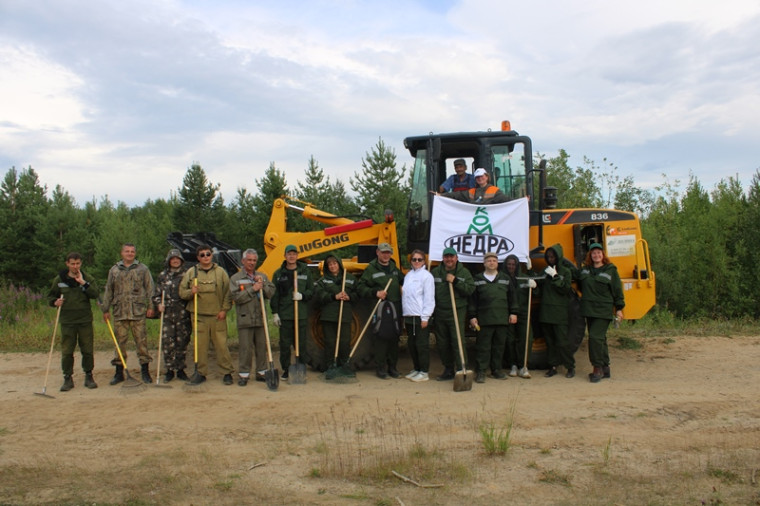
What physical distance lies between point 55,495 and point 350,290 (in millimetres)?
4464

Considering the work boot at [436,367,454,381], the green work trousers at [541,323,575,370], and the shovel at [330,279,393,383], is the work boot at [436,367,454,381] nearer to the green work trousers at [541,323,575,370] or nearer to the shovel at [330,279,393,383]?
the shovel at [330,279,393,383]

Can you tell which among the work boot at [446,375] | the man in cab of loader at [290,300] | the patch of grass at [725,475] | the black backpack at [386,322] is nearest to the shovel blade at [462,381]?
the work boot at [446,375]

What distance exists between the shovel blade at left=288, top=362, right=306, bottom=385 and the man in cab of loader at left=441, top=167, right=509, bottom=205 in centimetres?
313

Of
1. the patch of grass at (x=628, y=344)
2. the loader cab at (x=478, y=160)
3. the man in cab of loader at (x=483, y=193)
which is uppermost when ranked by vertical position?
the loader cab at (x=478, y=160)

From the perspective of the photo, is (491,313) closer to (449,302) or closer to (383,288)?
(449,302)

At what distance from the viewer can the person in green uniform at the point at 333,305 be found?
26.0ft

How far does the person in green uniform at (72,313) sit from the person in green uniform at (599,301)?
626cm

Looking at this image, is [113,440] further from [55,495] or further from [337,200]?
[337,200]

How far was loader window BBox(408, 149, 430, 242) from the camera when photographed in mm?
8609

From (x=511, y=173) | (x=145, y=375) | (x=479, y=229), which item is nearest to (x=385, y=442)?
(x=479, y=229)

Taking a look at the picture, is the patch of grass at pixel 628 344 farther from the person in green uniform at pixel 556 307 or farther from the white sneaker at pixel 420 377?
the white sneaker at pixel 420 377

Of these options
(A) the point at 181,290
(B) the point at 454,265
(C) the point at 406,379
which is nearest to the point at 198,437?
(A) the point at 181,290

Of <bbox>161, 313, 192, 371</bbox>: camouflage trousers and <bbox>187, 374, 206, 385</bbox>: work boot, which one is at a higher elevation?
<bbox>161, 313, 192, 371</bbox>: camouflage trousers

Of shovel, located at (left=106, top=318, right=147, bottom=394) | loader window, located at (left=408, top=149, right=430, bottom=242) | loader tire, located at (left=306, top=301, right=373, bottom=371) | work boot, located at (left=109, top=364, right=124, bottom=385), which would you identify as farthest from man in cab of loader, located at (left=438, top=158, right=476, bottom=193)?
work boot, located at (left=109, top=364, right=124, bottom=385)
